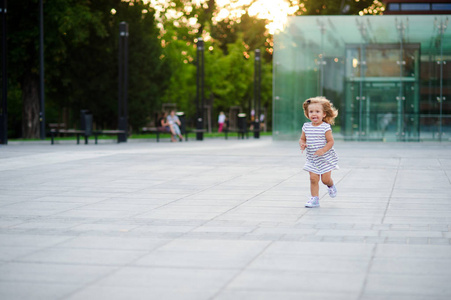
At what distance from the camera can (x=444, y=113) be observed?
1217 inches

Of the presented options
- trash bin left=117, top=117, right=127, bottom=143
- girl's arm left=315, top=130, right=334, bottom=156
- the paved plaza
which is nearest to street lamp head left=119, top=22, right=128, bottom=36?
trash bin left=117, top=117, right=127, bottom=143

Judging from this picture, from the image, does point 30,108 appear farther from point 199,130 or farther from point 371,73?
point 371,73

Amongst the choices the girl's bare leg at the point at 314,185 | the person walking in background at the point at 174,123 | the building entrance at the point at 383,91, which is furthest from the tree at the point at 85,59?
the girl's bare leg at the point at 314,185

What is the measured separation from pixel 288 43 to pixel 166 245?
2524 cm

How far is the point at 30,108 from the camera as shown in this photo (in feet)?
119

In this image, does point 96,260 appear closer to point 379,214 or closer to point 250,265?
point 250,265

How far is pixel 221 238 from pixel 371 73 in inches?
986

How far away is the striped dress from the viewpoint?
973 centimetres

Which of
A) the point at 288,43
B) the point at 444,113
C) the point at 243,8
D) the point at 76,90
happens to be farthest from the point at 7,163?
the point at 243,8

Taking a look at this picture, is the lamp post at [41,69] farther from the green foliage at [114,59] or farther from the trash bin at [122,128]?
the trash bin at [122,128]

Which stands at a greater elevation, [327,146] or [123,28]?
[123,28]

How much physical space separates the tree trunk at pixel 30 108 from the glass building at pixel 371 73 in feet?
37.7

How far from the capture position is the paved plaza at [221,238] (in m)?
5.15

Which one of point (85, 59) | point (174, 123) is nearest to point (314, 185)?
point (174, 123)
